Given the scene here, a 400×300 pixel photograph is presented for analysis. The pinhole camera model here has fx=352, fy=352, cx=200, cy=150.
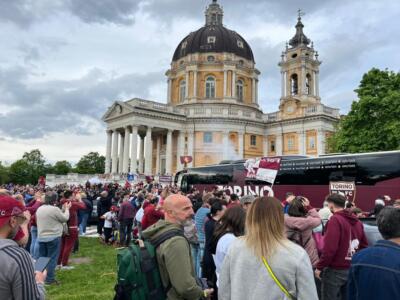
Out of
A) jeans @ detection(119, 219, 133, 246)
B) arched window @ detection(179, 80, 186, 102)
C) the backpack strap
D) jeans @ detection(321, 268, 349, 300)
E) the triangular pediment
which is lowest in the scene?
jeans @ detection(119, 219, 133, 246)

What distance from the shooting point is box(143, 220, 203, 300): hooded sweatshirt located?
2.91 metres

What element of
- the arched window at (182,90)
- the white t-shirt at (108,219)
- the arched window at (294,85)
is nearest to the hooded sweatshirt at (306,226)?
the white t-shirt at (108,219)

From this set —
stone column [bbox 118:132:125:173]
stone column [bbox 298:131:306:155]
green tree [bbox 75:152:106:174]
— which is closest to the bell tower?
stone column [bbox 298:131:306:155]

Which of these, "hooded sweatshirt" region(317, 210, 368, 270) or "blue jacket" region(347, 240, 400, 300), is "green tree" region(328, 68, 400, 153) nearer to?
"hooded sweatshirt" region(317, 210, 368, 270)

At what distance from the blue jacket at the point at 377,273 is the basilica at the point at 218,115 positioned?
44.4m

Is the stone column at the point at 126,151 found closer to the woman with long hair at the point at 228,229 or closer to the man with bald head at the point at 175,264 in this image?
the woman with long hair at the point at 228,229

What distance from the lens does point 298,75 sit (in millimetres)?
53438

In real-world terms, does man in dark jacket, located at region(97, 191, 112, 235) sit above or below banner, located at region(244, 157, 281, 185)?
below

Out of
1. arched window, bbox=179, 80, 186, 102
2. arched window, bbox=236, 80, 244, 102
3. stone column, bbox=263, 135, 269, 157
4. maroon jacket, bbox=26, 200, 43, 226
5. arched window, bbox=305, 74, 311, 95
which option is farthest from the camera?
arched window, bbox=236, 80, 244, 102

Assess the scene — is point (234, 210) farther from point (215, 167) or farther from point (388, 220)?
point (215, 167)

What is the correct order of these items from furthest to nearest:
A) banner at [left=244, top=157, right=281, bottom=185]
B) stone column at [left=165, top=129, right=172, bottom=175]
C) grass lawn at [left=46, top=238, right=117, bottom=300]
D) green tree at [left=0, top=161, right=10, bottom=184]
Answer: green tree at [left=0, top=161, right=10, bottom=184] < stone column at [left=165, top=129, right=172, bottom=175] < banner at [left=244, top=157, right=281, bottom=185] < grass lawn at [left=46, top=238, right=117, bottom=300]

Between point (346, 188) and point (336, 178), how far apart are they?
2.18 ft

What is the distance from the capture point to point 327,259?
14.9ft

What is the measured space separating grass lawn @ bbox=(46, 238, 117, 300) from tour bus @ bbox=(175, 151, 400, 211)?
9.78 metres
